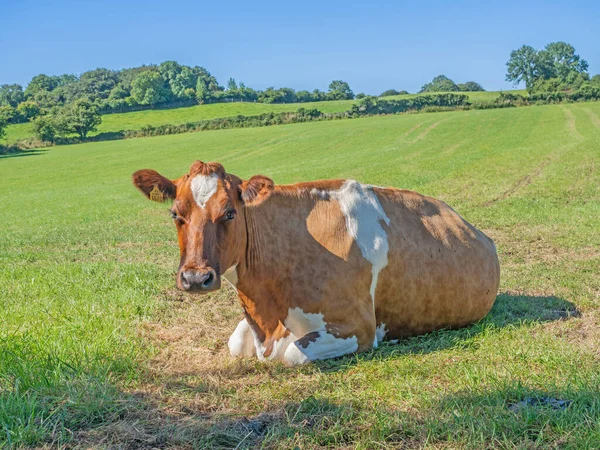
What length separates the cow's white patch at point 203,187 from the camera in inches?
207

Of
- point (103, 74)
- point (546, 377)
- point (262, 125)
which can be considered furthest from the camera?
point (103, 74)

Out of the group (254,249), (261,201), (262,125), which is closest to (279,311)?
(254,249)

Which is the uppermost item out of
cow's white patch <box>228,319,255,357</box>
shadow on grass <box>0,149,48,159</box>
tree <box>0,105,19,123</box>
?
tree <box>0,105,19,123</box>

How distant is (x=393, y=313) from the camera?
6203mm

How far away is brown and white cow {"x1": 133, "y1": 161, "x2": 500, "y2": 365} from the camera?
5.31 m

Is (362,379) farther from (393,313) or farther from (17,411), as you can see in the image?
(17,411)

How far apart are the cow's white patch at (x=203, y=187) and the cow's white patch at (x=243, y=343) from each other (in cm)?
142

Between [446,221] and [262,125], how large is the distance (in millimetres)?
74512

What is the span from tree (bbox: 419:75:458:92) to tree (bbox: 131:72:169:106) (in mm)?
62546

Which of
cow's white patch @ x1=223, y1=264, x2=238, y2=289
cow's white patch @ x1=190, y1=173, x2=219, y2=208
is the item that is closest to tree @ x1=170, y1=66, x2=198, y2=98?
cow's white patch @ x1=223, y1=264, x2=238, y2=289

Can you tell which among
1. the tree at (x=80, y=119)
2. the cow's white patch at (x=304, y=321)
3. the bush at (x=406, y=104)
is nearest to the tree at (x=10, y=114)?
the tree at (x=80, y=119)

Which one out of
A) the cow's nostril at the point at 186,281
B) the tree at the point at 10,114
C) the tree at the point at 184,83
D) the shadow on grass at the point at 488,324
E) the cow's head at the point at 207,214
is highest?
the tree at the point at 184,83

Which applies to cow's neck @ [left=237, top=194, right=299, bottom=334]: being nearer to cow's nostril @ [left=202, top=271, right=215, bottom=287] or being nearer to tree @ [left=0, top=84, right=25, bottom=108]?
cow's nostril @ [left=202, top=271, right=215, bottom=287]

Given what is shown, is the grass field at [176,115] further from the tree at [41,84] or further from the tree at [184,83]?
the tree at [41,84]
